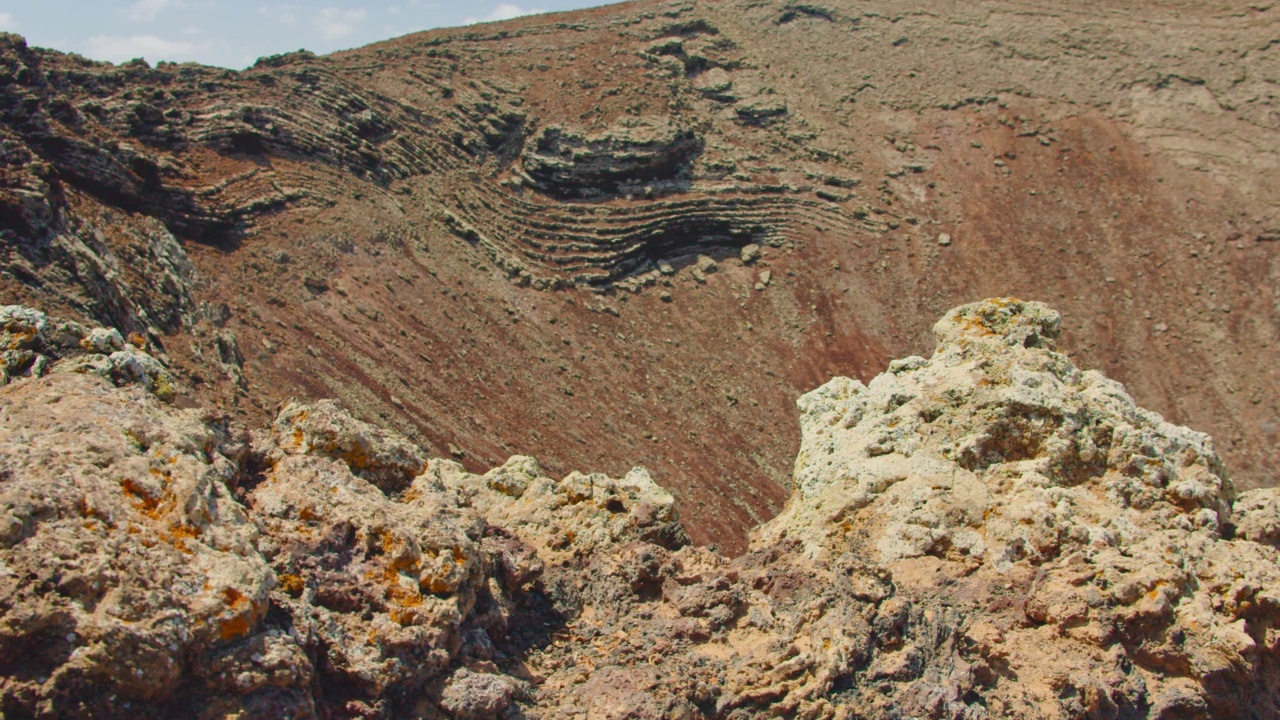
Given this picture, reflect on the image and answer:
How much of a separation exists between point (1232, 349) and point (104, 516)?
28994mm

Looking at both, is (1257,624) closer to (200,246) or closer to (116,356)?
(116,356)

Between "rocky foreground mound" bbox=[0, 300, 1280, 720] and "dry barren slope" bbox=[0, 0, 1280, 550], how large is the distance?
11587 mm

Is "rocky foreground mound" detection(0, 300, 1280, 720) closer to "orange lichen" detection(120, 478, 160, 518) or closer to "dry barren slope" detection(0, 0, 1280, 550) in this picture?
"orange lichen" detection(120, 478, 160, 518)

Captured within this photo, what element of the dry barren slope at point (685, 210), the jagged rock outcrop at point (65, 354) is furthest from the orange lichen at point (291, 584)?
the dry barren slope at point (685, 210)

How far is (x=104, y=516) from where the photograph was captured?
3.95m

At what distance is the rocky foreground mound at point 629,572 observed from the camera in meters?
3.84

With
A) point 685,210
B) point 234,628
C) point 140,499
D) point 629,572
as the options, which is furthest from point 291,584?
point 685,210

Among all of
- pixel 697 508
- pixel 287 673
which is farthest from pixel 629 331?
pixel 287 673

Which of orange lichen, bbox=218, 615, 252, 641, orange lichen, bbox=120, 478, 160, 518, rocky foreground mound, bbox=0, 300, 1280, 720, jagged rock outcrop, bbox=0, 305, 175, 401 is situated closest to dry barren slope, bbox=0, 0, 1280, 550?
jagged rock outcrop, bbox=0, 305, 175, 401

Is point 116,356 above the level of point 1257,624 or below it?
above

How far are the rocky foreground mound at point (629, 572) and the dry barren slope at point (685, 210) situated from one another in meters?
11.6

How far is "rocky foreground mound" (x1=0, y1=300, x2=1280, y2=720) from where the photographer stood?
384 centimetres

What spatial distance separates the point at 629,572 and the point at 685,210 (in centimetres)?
2335

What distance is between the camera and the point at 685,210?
28797 millimetres
